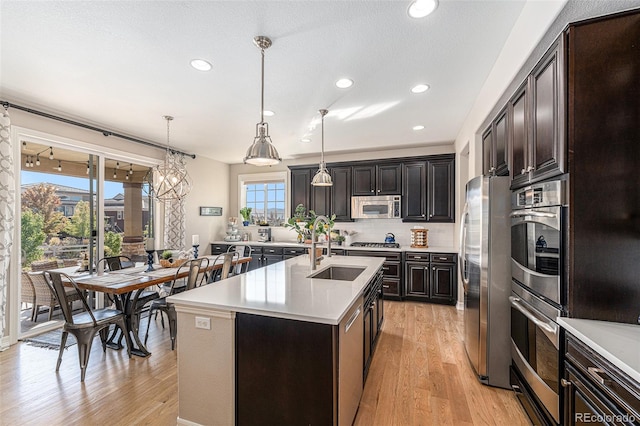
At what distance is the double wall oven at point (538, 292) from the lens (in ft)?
4.92

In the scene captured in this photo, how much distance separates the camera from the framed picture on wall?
601 cm

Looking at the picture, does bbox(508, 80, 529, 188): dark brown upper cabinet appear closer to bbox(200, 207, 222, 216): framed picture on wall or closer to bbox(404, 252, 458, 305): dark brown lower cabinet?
bbox(404, 252, 458, 305): dark brown lower cabinet

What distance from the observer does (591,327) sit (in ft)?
4.33

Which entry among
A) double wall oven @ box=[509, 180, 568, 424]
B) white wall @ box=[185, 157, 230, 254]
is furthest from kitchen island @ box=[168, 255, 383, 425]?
white wall @ box=[185, 157, 230, 254]

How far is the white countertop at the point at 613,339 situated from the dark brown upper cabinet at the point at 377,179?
13.1ft

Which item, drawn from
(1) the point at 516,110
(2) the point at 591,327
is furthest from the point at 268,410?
(1) the point at 516,110

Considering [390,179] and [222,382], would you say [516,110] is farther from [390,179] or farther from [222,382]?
[390,179]

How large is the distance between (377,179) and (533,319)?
3.87m

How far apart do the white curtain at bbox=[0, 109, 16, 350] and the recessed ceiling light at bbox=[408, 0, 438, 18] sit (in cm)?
413

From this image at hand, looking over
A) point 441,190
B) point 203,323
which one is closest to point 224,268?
point 203,323

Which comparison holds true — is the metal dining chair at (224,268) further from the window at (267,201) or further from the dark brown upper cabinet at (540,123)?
the dark brown upper cabinet at (540,123)

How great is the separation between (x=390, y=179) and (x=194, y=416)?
14.8ft

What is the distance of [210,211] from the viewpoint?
6.21 meters

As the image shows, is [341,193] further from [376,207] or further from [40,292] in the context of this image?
[40,292]
